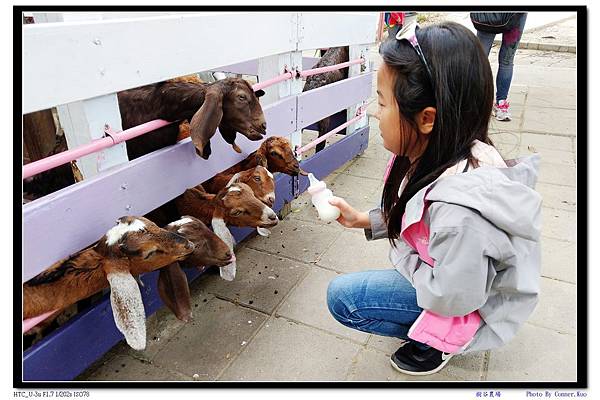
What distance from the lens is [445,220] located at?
4.62ft

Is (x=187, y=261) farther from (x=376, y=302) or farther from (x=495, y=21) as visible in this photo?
(x=495, y=21)

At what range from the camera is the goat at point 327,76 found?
4047mm

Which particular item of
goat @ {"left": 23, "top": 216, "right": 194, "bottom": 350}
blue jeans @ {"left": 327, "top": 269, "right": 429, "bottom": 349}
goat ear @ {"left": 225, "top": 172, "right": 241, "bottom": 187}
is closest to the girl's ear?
blue jeans @ {"left": 327, "top": 269, "right": 429, "bottom": 349}

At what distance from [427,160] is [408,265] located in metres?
0.41

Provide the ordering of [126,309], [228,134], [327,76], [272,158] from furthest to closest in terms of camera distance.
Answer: [327,76] → [272,158] → [228,134] → [126,309]

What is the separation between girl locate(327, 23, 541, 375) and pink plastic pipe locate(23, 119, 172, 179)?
3.23ft

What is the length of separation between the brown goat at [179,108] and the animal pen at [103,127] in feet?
0.33

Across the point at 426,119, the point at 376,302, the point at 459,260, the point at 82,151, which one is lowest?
the point at 376,302

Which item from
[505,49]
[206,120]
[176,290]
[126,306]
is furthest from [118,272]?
[505,49]

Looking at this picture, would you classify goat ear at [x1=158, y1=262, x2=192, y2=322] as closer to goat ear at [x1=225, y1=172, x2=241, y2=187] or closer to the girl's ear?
goat ear at [x1=225, y1=172, x2=241, y2=187]

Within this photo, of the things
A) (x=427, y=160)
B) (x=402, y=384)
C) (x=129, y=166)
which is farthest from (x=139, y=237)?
(x=402, y=384)

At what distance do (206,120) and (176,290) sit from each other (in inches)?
27.5

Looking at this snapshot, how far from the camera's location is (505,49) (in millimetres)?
5051

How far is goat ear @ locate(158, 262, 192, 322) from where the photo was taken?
6.24ft
